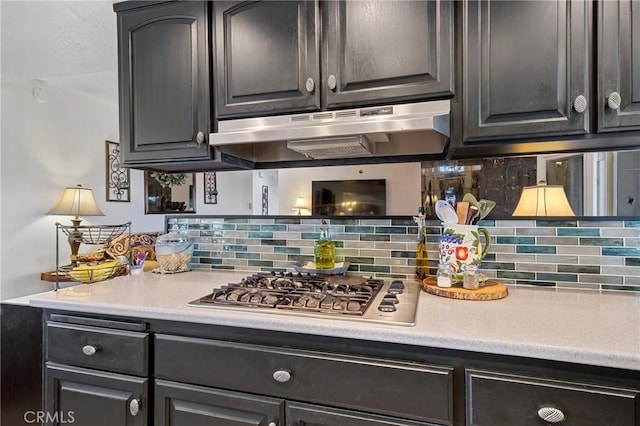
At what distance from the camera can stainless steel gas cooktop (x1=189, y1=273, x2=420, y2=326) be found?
1.10 m

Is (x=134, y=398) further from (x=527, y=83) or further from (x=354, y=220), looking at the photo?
(x=527, y=83)

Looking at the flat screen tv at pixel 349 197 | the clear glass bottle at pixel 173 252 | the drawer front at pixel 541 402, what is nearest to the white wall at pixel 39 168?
the clear glass bottle at pixel 173 252

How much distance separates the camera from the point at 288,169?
5.92ft

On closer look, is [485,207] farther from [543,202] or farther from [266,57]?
[266,57]

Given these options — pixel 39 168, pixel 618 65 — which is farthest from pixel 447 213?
pixel 39 168

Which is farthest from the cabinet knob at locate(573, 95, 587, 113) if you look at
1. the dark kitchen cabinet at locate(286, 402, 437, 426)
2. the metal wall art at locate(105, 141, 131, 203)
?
the metal wall art at locate(105, 141, 131, 203)

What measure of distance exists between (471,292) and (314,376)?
640 mm

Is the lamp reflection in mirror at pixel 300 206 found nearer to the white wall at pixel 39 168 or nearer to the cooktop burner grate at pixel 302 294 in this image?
the cooktop burner grate at pixel 302 294

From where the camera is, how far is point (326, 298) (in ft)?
4.05

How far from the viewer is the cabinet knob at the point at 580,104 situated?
1.12m

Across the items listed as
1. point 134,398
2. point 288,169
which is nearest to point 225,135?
point 288,169

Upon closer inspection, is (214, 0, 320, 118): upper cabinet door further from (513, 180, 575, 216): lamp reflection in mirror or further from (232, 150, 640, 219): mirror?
(513, 180, 575, 216): lamp reflection in mirror

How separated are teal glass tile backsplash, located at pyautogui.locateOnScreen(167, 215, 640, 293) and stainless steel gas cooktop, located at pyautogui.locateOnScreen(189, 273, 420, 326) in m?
0.18

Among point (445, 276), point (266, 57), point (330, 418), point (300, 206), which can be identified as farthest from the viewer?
point (300, 206)
